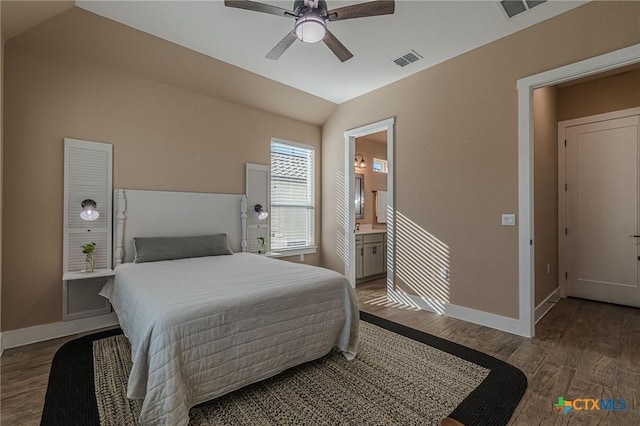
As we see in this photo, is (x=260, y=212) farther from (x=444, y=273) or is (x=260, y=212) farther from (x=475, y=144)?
(x=475, y=144)

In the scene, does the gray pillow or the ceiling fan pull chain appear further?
the gray pillow

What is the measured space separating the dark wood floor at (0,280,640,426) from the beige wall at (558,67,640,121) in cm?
259

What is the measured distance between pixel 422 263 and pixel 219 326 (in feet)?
9.13

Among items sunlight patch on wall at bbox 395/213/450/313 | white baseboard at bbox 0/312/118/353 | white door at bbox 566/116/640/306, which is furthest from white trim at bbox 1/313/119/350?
white door at bbox 566/116/640/306

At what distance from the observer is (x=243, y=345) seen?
1.89m

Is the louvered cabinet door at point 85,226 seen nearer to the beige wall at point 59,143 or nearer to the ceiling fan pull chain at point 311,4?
the beige wall at point 59,143

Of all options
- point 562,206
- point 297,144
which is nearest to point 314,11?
point 297,144

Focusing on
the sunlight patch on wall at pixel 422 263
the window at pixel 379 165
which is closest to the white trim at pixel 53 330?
the sunlight patch on wall at pixel 422 263

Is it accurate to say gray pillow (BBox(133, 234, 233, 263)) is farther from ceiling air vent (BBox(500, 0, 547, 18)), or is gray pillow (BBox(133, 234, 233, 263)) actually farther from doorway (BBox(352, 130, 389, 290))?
ceiling air vent (BBox(500, 0, 547, 18))

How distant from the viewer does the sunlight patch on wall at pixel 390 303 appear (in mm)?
3838

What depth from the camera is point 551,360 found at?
2.40 metres

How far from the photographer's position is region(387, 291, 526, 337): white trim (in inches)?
118

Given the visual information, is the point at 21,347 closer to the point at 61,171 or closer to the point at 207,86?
the point at 61,171

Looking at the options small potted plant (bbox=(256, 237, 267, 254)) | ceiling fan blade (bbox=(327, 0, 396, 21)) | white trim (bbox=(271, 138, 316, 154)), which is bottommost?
small potted plant (bbox=(256, 237, 267, 254))
